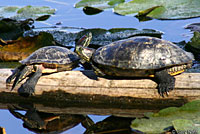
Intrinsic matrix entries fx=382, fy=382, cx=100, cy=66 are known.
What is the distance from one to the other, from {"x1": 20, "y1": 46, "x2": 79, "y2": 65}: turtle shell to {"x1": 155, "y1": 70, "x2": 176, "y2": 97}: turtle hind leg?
1313mm

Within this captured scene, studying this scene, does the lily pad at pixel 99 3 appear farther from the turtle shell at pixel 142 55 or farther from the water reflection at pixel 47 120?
the water reflection at pixel 47 120

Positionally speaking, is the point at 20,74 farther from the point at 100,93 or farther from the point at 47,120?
the point at 100,93

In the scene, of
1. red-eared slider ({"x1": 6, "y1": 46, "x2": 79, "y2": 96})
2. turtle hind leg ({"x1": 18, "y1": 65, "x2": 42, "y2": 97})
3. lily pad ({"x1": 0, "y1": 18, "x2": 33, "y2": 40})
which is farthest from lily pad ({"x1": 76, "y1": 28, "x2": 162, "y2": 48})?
turtle hind leg ({"x1": 18, "y1": 65, "x2": 42, "y2": 97})

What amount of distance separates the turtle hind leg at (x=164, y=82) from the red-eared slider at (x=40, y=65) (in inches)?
52.0

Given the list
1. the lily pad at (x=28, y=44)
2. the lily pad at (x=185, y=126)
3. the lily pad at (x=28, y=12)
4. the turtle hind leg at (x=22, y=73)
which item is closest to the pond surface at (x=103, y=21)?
the lily pad at (x=28, y=12)

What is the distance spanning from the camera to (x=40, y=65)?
4816mm

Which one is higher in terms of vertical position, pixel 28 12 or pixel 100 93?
pixel 28 12

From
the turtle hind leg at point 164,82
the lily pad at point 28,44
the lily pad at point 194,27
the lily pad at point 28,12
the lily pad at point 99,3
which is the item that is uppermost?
the lily pad at point 99,3

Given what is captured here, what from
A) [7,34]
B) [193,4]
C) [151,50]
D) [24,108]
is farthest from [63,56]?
[193,4]

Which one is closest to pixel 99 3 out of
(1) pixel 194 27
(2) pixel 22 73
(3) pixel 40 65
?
(1) pixel 194 27

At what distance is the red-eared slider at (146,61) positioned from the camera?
13.7 ft

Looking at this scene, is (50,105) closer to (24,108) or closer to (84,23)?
(24,108)

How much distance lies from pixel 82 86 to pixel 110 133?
0.77 metres

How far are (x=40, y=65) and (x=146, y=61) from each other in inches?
54.8
